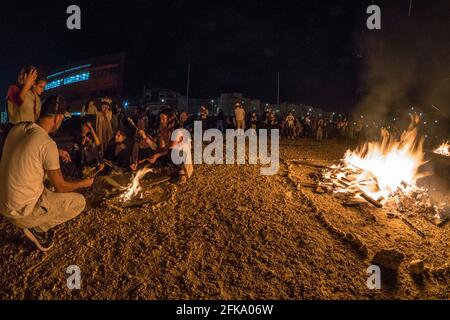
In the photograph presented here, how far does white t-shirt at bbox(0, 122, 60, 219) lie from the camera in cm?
338

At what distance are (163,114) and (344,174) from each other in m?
4.20

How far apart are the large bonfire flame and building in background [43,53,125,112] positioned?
68.0ft

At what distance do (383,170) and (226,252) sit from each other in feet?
15.5

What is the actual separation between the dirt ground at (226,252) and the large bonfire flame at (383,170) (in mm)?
903

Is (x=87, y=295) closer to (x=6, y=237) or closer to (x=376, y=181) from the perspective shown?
(x=6, y=237)

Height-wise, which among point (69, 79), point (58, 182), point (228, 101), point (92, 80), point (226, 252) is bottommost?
point (226, 252)

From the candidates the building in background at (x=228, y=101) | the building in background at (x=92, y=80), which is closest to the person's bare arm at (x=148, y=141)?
the building in background at (x=92, y=80)

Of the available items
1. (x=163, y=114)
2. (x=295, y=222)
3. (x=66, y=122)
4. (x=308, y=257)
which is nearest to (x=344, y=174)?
(x=295, y=222)

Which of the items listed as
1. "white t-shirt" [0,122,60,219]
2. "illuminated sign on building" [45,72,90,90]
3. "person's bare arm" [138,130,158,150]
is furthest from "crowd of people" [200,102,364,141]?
"illuminated sign on building" [45,72,90,90]

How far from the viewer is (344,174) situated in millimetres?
6934

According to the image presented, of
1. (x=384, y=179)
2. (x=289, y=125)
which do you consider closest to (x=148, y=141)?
(x=384, y=179)

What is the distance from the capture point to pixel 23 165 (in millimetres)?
3379

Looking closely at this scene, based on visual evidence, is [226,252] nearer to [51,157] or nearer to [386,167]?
[51,157]

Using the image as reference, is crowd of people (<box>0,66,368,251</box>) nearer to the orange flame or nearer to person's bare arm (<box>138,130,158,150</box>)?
person's bare arm (<box>138,130,158,150</box>)
